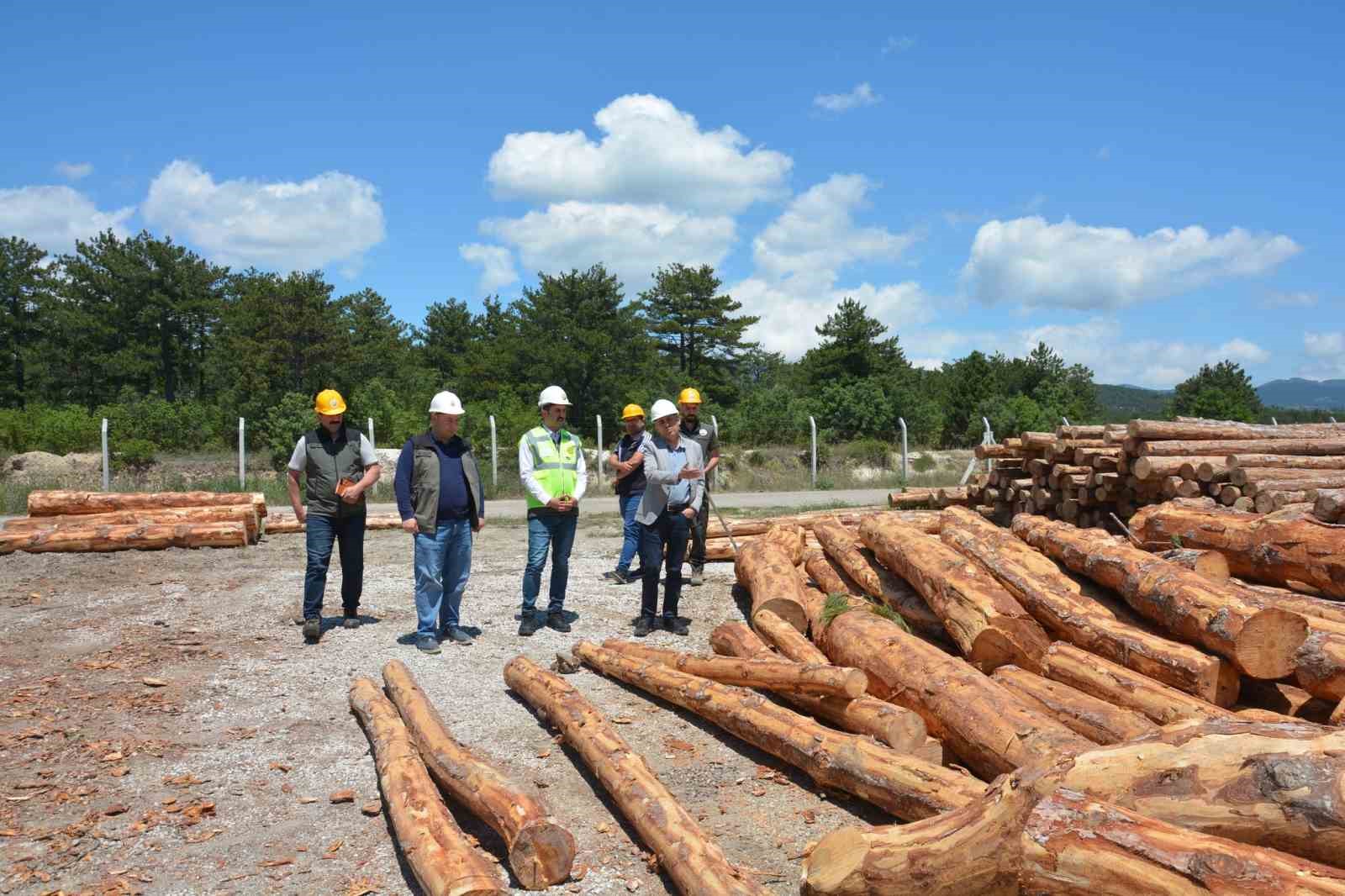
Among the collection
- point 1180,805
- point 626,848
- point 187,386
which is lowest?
point 626,848

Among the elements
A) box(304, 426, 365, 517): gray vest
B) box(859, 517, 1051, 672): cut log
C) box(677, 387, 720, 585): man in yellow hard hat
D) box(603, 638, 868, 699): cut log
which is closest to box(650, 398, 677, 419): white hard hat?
box(677, 387, 720, 585): man in yellow hard hat

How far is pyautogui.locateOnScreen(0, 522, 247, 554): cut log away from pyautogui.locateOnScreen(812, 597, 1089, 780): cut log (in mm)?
9256

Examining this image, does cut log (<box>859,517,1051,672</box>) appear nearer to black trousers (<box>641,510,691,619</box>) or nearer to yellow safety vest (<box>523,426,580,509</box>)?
black trousers (<box>641,510,691,619</box>)

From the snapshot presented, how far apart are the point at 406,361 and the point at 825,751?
49.7 m

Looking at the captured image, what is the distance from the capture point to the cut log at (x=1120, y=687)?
4832 mm

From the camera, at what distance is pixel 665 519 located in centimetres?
809

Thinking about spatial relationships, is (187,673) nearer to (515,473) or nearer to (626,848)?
(626,848)

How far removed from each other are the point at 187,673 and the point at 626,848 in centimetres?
425

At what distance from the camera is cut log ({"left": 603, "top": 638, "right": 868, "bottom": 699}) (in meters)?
5.12

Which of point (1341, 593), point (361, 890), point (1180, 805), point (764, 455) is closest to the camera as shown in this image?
point (1180, 805)

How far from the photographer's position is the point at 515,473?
2269 cm

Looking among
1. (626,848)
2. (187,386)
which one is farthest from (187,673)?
(187,386)

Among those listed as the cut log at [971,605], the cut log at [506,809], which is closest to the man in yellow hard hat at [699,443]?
the cut log at [971,605]

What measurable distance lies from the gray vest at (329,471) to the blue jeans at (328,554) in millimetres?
84
